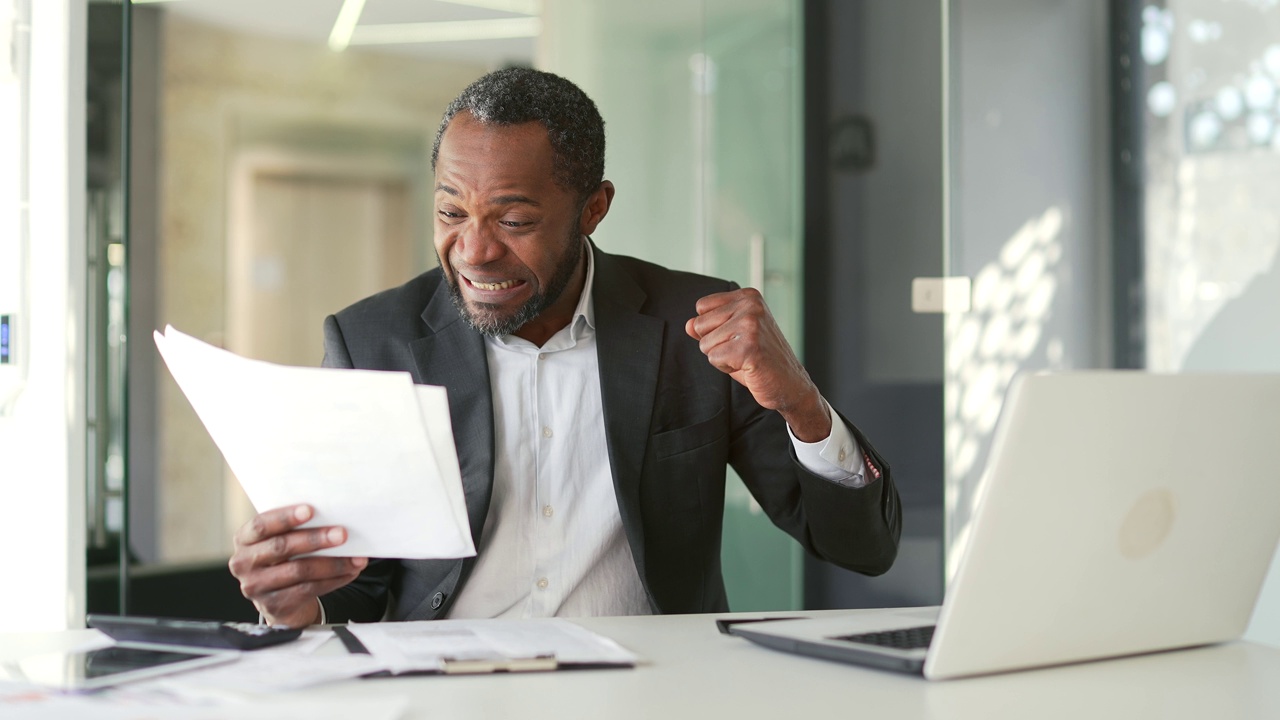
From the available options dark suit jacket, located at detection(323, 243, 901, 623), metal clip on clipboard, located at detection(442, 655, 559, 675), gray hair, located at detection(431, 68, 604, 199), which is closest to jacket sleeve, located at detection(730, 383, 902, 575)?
dark suit jacket, located at detection(323, 243, 901, 623)

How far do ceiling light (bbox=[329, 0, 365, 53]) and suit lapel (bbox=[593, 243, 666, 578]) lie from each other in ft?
4.94

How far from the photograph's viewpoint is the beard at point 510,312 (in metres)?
1.66

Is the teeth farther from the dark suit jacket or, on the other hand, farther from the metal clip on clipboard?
the metal clip on clipboard

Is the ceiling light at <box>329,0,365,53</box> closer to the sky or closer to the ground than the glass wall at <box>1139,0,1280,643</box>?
closer to the sky

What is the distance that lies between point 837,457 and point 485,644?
62cm

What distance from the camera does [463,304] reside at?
5.48 feet

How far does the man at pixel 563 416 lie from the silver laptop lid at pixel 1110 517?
0.52 meters

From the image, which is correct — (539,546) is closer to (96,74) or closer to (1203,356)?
(96,74)

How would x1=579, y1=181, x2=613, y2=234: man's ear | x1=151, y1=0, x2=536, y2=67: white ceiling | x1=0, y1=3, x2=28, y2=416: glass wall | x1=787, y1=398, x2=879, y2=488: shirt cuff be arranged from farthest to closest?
x1=151, y1=0, x2=536, y2=67: white ceiling
x1=0, y1=3, x2=28, y2=416: glass wall
x1=579, y1=181, x2=613, y2=234: man's ear
x1=787, y1=398, x2=879, y2=488: shirt cuff

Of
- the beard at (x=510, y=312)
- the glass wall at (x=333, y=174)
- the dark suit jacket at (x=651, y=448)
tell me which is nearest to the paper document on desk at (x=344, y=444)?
the dark suit jacket at (x=651, y=448)

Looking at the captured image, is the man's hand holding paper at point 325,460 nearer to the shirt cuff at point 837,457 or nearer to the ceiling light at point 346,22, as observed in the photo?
the shirt cuff at point 837,457

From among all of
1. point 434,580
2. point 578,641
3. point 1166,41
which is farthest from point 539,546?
point 1166,41

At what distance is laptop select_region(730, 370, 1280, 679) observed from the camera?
2.86ft

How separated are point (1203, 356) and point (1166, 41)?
3.03 ft
